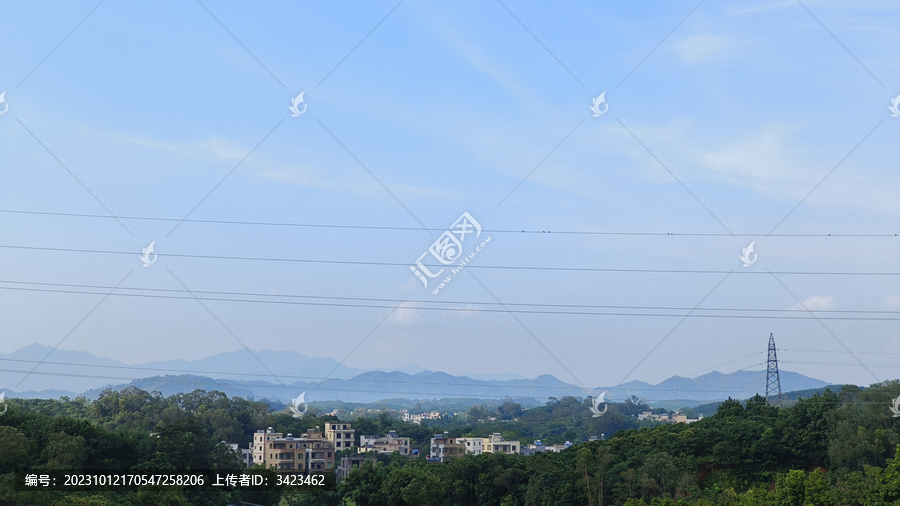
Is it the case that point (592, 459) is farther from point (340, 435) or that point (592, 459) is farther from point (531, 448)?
point (531, 448)

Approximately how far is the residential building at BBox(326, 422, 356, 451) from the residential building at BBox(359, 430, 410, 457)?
853 millimetres

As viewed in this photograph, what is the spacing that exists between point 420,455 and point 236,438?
1247cm

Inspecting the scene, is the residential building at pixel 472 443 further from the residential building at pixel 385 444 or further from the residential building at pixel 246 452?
A: the residential building at pixel 246 452

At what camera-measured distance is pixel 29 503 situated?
2084cm

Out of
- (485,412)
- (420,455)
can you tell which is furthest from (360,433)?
(485,412)

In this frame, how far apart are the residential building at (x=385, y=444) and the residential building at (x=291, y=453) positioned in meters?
5.04

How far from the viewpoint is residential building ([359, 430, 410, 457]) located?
5675 cm

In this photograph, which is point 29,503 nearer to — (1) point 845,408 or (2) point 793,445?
(2) point 793,445

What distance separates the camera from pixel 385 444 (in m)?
58.9

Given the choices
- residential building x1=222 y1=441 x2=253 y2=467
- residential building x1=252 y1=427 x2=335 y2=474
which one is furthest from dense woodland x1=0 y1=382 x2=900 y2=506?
residential building x1=222 y1=441 x2=253 y2=467

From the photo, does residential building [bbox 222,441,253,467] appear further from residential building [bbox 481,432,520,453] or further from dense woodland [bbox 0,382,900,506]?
residential building [bbox 481,432,520,453]

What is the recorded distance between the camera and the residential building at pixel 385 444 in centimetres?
5675

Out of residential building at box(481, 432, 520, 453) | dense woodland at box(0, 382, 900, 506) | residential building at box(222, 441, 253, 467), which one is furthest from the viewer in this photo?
residential building at box(481, 432, 520, 453)

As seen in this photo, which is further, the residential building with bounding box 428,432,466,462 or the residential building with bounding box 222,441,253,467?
the residential building with bounding box 428,432,466,462
